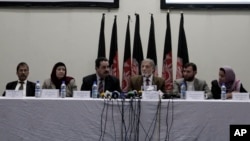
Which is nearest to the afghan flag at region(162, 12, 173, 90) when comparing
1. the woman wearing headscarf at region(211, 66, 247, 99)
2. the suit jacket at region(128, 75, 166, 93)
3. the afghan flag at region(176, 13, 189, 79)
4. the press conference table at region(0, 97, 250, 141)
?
the afghan flag at region(176, 13, 189, 79)

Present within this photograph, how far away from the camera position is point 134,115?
3045 mm

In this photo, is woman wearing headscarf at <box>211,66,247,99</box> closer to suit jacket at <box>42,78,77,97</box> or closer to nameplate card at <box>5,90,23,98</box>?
suit jacket at <box>42,78,77,97</box>

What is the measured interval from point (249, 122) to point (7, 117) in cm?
205

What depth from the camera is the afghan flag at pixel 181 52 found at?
5137mm

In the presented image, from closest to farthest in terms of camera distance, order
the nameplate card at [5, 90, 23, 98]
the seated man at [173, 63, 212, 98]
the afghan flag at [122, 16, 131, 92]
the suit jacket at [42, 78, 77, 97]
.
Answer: the nameplate card at [5, 90, 23, 98], the suit jacket at [42, 78, 77, 97], the seated man at [173, 63, 212, 98], the afghan flag at [122, 16, 131, 92]

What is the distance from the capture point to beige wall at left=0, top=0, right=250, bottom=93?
5496mm

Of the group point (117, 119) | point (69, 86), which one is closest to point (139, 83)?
point (69, 86)

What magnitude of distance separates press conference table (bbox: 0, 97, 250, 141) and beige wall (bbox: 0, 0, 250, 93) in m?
2.47

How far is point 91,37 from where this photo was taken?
5520 mm

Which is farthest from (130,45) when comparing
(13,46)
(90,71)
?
(13,46)

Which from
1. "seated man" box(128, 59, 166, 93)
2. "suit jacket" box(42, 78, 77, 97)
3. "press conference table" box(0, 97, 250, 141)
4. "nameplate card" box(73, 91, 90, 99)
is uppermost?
"seated man" box(128, 59, 166, 93)

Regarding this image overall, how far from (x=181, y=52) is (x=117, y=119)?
2442 millimetres

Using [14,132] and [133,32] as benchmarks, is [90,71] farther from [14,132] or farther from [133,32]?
[14,132]

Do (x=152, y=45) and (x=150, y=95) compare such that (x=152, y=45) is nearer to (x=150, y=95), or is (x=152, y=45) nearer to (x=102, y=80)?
(x=102, y=80)
